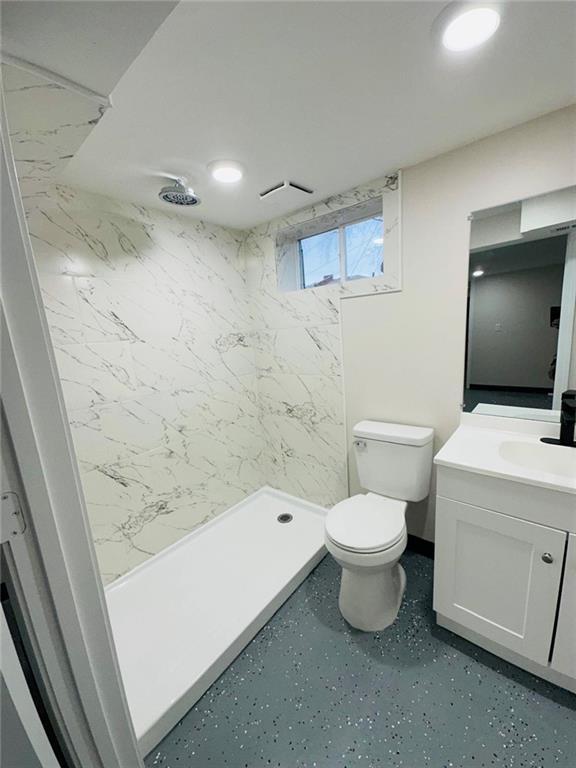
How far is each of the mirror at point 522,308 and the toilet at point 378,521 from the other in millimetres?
389

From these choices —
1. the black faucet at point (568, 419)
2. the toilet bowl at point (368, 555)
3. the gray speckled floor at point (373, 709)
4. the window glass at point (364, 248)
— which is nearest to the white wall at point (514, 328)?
the black faucet at point (568, 419)

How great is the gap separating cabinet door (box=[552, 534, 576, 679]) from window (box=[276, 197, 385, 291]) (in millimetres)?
1473

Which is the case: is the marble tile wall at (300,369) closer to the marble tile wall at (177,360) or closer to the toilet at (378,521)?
the marble tile wall at (177,360)

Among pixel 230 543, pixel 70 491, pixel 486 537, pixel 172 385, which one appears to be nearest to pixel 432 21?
pixel 70 491

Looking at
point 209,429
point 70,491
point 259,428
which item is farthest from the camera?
point 259,428

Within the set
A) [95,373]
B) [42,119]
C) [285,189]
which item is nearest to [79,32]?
[42,119]

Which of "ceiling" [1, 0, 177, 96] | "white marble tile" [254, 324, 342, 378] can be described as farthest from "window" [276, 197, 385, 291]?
"ceiling" [1, 0, 177, 96]

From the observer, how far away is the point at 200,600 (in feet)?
5.40

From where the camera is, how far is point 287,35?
811 mm

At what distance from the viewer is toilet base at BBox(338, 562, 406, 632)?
1.44 m

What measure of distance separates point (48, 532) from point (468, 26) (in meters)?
1.52

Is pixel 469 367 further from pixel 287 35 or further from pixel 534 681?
pixel 287 35

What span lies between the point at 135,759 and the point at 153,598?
3.31 feet

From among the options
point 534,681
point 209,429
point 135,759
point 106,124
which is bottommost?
point 534,681
